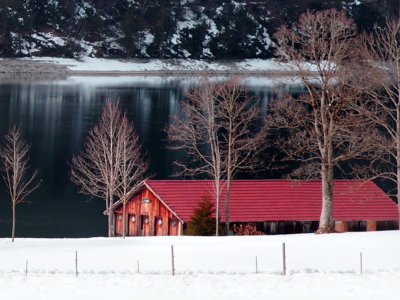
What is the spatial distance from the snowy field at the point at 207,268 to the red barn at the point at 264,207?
7.39m

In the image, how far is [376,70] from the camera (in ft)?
110

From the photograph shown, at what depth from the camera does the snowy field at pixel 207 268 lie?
20484mm

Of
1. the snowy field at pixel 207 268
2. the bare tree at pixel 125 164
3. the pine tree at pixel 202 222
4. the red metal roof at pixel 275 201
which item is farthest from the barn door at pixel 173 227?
the snowy field at pixel 207 268

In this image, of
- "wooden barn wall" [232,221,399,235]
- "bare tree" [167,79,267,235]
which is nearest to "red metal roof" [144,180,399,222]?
"wooden barn wall" [232,221,399,235]

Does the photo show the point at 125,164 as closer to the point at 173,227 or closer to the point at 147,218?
the point at 173,227

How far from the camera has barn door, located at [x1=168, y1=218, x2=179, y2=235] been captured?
40.5 m

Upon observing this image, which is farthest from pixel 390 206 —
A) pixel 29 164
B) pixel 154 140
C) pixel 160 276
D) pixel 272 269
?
pixel 154 140

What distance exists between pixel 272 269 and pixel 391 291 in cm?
470

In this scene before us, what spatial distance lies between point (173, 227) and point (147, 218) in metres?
2.97

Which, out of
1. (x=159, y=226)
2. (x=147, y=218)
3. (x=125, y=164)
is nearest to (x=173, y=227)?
(x=159, y=226)

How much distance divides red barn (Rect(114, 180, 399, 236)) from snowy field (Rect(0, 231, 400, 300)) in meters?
7.39

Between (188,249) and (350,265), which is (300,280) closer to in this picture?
(350,265)

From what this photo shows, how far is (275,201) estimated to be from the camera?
Result: 140ft

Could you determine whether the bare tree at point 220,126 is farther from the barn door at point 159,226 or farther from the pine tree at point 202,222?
the barn door at point 159,226
